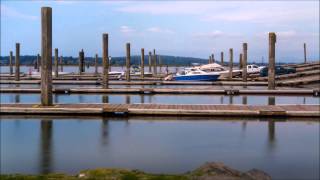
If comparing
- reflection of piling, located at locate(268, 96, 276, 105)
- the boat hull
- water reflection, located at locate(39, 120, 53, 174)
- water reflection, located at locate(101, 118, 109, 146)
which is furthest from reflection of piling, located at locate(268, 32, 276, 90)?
the boat hull

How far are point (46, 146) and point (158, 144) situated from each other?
3148 mm

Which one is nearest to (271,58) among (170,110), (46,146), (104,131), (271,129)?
(170,110)

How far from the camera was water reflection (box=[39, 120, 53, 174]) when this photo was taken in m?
10.7

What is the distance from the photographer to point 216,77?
46.9 meters

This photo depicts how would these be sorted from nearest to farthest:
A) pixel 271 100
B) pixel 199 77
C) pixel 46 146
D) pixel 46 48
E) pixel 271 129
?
1. pixel 46 146
2. pixel 271 129
3. pixel 46 48
4. pixel 271 100
5. pixel 199 77

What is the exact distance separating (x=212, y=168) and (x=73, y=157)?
5276 mm

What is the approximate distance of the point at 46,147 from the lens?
1352 cm

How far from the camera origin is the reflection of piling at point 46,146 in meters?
10.7

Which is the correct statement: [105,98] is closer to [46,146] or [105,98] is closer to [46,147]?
[46,146]

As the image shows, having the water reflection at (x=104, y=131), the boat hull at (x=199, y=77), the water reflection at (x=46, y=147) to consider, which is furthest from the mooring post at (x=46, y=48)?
the boat hull at (x=199, y=77)

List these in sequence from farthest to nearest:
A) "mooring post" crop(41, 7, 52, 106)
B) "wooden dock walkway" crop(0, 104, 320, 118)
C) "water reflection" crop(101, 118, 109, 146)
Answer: "mooring post" crop(41, 7, 52, 106)
"wooden dock walkway" crop(0, 104, 320, 118)
"water reflection" crop(101, 118, 109, 146)

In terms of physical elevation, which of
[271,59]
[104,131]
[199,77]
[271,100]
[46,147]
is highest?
[271,59]

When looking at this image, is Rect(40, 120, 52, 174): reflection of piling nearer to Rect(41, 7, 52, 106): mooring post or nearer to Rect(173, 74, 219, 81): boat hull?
Rect(41, 7, 52, 106): mooring post

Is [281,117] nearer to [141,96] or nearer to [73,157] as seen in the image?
[73,157]
